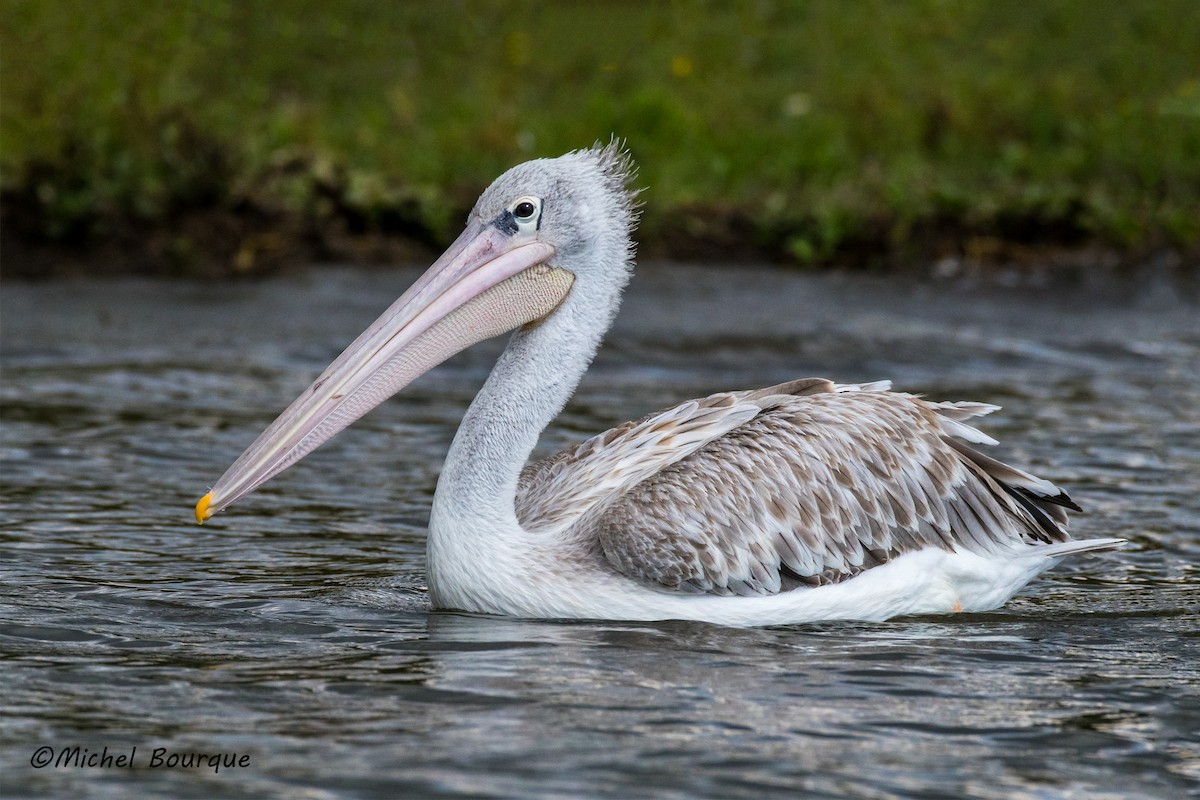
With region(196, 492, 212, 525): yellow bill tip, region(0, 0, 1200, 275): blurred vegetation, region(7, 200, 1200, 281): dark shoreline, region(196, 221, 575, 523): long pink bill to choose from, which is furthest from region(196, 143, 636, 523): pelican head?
region(7, 200, 1200, 281): dark shoreline

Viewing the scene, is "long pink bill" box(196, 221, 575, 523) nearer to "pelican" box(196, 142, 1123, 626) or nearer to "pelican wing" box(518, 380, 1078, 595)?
"pelican" box(196, 142, 1123, 626)

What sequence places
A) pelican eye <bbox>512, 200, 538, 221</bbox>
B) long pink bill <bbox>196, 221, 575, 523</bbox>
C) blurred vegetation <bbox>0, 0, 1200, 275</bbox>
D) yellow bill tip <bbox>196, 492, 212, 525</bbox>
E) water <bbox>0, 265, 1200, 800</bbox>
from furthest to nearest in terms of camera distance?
blurred vegetation <bbox>0, 0, 1200, 275</bbox>, pelican eye <bbox>512, 200, 538, 221</bbox>, long pink bill <bbox>196, 221, 575, 523</bbox>, yellow bill tip <bbox>196, 492, 212, 525</bbox>, water <bbox>0, 265, 1200, 800</bbox>

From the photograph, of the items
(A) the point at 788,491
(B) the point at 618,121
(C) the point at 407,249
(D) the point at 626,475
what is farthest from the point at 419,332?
(B) the point at 618,121

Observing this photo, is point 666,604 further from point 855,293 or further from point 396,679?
point 855,293

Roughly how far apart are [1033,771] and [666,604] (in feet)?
4.50

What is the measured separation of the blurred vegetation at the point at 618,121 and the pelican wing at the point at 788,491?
15.2 feet

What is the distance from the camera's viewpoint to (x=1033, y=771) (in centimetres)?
372

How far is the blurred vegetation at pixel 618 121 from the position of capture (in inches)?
411

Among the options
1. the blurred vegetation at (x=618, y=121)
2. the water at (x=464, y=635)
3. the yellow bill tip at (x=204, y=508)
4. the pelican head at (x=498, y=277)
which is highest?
the blurred vegetation at (x=618, y=121)

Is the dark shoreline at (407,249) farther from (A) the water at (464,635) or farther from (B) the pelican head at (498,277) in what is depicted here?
(B) the pelican head at (498,277)

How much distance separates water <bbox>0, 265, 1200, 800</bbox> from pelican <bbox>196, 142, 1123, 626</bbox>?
0.11m

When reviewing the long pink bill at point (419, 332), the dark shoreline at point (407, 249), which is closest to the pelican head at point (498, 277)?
the long pink bill at point (419, 332)

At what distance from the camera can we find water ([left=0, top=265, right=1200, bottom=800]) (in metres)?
3.70

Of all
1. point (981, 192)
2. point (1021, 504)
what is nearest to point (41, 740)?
point (1021, 504)
